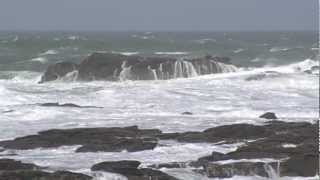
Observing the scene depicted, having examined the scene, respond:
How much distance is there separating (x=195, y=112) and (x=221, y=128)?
6.48 m

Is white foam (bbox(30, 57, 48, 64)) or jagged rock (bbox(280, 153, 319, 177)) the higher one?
jagged rock (bbox(280, 153, 319, 177))

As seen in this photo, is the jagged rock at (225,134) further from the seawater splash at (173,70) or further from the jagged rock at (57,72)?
the jagged rock at (57,72)

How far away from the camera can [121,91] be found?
3259 centimetres

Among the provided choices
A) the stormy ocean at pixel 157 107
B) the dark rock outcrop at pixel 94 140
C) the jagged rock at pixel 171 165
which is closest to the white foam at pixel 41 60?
the stormy ocean at pixel 157 107

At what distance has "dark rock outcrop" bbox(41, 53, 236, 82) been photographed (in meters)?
40.2

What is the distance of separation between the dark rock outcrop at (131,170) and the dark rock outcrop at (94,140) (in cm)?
249

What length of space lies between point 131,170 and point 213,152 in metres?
2.47

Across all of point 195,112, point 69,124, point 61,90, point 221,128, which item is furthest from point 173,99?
point 221,128

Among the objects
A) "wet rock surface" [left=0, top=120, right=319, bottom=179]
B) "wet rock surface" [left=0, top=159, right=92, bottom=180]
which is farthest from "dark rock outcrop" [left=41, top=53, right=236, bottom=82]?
"wet rock surface" [left=0, top=159, right=92, bottom=180]

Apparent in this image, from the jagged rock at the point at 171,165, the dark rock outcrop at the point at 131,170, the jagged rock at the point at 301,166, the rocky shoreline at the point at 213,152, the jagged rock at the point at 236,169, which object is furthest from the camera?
the jagged rock at the point at 171,165

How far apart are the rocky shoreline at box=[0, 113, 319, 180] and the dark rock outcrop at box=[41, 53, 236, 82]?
18746mm

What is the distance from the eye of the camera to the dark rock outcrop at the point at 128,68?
132 feet

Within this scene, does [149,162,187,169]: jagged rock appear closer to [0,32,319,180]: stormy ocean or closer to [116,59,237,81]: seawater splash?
[0,32,319,180]: stormy ocean

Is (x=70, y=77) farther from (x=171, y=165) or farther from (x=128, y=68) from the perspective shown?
(x=171, y=165)
